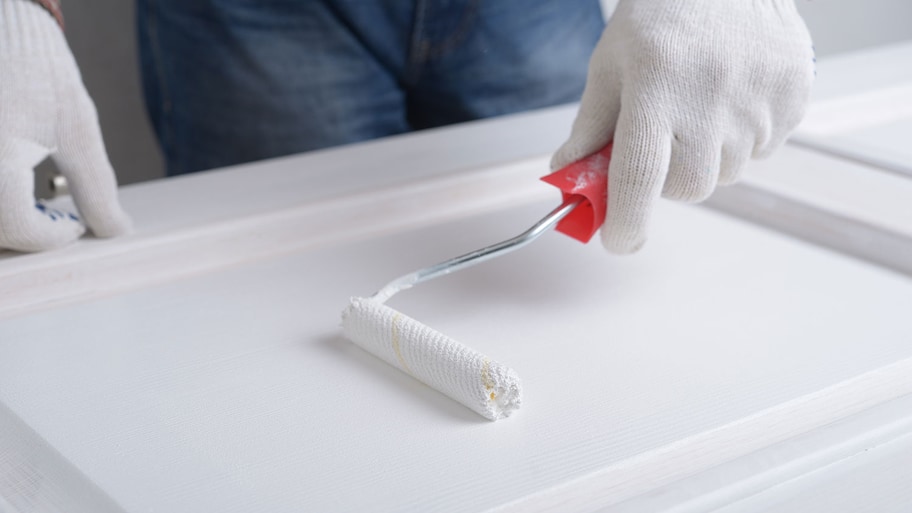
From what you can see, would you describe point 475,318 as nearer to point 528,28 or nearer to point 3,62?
point 3,62

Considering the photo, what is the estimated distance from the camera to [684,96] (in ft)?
2.16

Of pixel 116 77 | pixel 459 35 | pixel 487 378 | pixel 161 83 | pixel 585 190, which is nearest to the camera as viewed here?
pixel 487 378

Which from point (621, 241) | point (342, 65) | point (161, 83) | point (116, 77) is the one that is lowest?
point (116, 77)

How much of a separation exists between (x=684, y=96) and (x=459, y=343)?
256mm

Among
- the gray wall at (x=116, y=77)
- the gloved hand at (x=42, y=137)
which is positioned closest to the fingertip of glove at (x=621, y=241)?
the gloved hand at (x=42, y=137)

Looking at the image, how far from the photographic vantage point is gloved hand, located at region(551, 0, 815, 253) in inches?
25.5

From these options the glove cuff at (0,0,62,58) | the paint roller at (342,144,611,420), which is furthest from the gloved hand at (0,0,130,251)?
the paint roller at (342,144,611,420)

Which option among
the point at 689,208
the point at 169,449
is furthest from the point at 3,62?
the point at 689,208

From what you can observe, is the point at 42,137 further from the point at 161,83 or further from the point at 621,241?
the point at 161,83

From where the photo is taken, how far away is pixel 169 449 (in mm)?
508

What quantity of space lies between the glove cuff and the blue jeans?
440 millimetres

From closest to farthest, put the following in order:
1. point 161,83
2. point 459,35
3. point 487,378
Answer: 1. point 487,378
2. point 459,35
3. point 161,83

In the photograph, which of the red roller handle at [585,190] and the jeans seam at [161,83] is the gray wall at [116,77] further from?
the red roller handle at [585,190]

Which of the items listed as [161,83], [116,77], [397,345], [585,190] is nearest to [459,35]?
[161,83]
